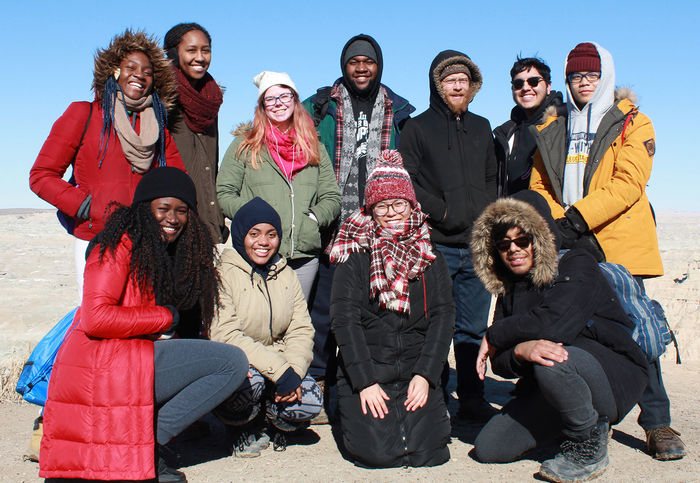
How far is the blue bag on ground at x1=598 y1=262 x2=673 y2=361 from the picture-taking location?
3738 millimetres

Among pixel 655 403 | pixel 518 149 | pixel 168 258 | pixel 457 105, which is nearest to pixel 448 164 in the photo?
pixel 457 105

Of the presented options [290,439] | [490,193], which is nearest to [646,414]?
[490,193]

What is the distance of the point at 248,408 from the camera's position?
12.6 feet

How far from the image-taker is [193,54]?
463 cm

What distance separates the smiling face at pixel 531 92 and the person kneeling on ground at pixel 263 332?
7.62 ft

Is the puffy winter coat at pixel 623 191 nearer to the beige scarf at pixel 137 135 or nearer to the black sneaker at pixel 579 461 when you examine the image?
the black sneaker at pixel 579 461

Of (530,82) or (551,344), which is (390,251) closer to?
(551,344)

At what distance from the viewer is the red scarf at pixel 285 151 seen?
4.60 metres

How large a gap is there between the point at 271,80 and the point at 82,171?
142 centimetres

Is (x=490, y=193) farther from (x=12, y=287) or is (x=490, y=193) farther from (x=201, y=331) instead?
(x=12, y=287)

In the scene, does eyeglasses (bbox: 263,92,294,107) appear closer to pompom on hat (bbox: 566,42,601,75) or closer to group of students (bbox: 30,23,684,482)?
group of students (bbox: 30,23,684,482)

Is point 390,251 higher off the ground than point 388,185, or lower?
lower

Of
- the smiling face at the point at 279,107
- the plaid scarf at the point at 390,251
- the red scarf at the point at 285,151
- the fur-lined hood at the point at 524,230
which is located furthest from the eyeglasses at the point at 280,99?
the fur-lined hood at the point at 524,230

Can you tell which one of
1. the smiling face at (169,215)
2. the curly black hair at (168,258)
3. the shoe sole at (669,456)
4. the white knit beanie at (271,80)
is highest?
the white knit beanie at (271,80)
